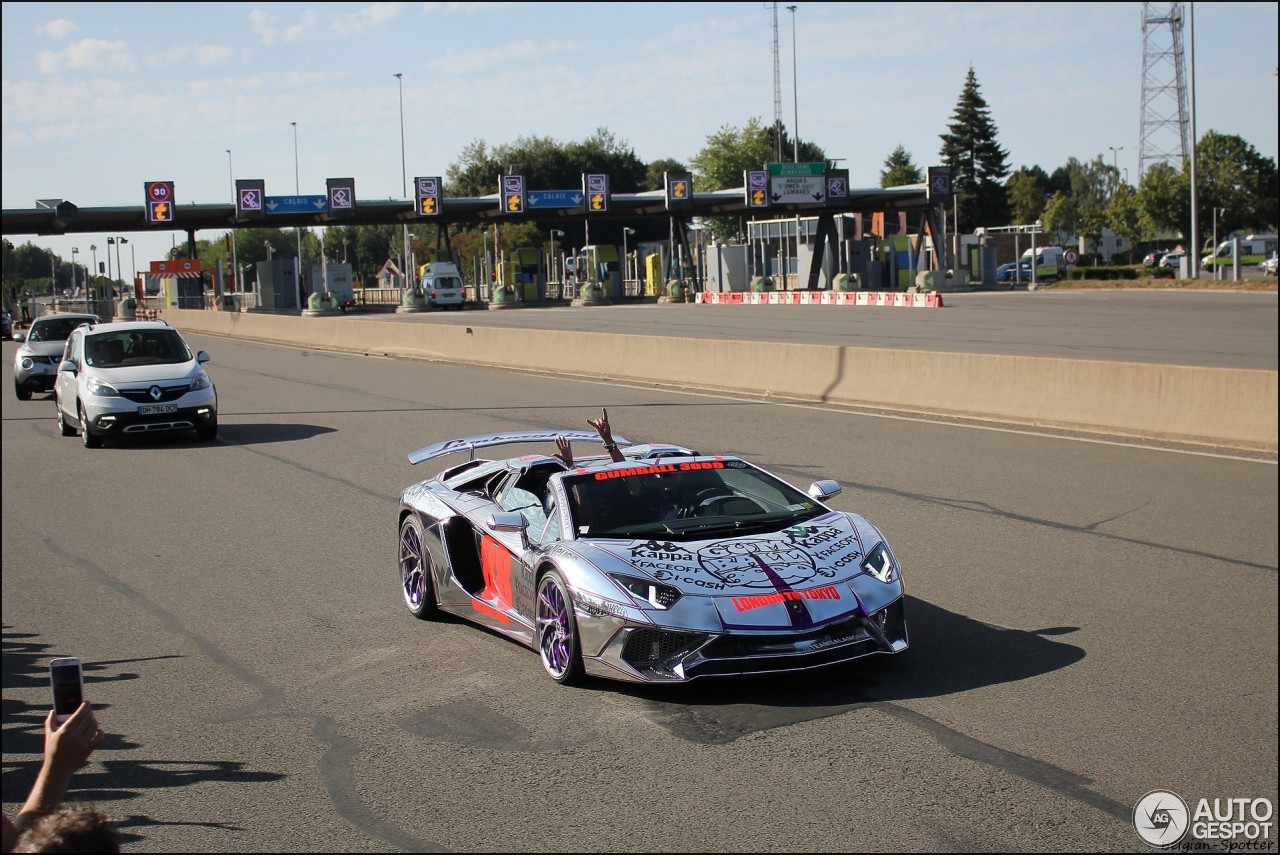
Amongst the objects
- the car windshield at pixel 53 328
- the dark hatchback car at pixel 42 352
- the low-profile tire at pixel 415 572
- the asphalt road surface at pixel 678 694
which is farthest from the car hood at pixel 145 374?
the low-profile tire at pixel 415 572

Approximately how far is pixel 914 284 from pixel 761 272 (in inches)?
461

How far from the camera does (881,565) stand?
7.46 m

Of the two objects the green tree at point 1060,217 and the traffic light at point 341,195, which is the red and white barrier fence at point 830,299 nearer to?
the traffic light at point 341,195

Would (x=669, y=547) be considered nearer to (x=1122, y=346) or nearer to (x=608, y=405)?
(x=608, y=405)

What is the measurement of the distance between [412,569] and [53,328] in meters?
19.0

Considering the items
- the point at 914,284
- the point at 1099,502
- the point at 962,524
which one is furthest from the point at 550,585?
the point at 914,284

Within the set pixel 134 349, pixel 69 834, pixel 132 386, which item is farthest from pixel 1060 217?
pixel 69 834

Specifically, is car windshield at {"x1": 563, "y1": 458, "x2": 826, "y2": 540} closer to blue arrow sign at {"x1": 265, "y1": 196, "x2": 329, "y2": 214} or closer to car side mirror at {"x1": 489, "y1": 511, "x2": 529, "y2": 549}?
car side mirror at {"x1": 489, "y1": 511, "x2": 529, "y2": 549}

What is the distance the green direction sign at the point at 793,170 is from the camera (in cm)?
6750

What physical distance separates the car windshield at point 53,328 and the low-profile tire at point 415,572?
1752cm

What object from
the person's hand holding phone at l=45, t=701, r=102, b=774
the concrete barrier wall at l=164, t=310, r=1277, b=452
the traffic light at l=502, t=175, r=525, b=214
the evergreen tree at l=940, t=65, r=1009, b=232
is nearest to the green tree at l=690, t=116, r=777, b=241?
the evergreen tree at l=940, t=65, r=1009, b=232

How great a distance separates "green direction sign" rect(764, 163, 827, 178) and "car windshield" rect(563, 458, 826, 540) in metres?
60.6

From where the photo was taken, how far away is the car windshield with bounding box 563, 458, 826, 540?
303 inches

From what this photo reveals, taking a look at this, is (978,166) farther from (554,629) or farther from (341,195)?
(554,629)
